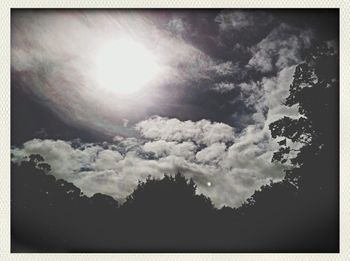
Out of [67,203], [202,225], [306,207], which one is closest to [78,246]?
[67,203]

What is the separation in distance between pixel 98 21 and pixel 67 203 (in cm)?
194

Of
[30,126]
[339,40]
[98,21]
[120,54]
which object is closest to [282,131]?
[339,40]

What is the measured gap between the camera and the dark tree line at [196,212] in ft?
18.0

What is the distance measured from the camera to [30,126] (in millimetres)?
5559

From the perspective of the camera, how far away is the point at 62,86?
Result: 18.4 ft

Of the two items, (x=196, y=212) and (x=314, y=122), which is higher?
(x=314, y=122)

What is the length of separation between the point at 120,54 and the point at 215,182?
1.68m

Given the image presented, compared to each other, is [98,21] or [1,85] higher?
[98,21]

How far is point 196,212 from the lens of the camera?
5.58 meters

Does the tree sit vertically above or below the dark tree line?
above

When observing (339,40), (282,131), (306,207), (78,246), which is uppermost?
(339,40)

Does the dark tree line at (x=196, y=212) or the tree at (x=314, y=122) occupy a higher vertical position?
the tree at (x=314, y=122)

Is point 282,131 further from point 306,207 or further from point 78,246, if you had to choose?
point 78,246

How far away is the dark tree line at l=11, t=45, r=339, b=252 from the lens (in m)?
5.50
